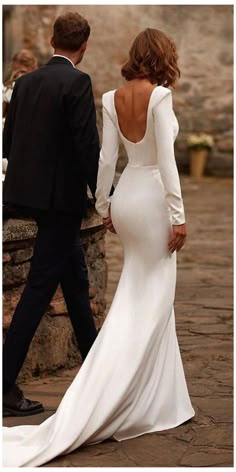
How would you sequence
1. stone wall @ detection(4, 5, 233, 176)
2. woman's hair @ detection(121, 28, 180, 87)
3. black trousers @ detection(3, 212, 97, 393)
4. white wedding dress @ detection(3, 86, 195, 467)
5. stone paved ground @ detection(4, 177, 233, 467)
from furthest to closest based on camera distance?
1. stone wall @ detection(4, 5, 233, 176)
2. black trousers @ detection(3, 212, 97, 393)
3. woman's hair @ detection(121, 28, 180, 87)
4. white wedding dress @ detection(3, 86, 195, 467)
5. stone paved ground @ detection(4, 177, 233, 467)

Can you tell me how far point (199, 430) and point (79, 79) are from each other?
148cm

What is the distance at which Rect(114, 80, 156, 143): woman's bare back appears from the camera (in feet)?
14.4

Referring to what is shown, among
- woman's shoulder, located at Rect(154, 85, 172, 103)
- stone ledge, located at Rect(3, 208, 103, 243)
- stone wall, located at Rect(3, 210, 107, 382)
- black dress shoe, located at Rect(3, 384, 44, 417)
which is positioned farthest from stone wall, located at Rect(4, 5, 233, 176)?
woman's shoulder, located at Rect(154, 85, 172, 103)

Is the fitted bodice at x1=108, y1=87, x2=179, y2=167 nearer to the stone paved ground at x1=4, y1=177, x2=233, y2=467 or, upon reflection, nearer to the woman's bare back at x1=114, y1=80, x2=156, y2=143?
the woman's bare back at x1=114, y1=80, x2=156, y2=143

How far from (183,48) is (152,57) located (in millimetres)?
12682

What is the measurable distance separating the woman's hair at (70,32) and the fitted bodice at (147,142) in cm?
40

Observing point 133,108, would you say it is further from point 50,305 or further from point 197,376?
point 197,376

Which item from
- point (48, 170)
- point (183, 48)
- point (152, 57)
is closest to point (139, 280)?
point (48, 170)

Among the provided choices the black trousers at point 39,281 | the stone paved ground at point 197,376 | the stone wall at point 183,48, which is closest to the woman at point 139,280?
the stone paved ground at point 197,376

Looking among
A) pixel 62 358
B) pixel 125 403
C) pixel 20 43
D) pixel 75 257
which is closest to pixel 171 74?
pixel 75 257

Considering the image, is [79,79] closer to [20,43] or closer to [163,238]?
[163,238]

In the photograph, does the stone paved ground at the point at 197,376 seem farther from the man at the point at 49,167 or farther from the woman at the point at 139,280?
the man at the point at 49,167

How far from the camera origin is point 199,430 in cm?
454

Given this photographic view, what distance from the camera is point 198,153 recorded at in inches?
667
